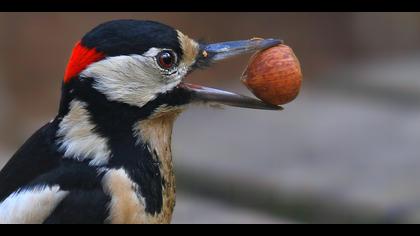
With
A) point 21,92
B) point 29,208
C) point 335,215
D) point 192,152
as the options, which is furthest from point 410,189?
point 21,92

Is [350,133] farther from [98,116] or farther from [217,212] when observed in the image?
[98,116]

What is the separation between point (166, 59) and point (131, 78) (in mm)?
126

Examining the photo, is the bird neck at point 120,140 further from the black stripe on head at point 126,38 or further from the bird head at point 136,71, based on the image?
the black stripe on head at point 126,38

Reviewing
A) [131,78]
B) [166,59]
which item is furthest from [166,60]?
[131,78]

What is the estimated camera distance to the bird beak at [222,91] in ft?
10.4

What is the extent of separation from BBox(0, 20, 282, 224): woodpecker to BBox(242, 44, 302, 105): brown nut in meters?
0.06

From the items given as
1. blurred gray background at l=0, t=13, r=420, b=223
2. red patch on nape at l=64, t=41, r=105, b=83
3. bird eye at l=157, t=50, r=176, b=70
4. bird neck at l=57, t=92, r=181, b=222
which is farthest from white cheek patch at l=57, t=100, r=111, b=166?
blurred gray background at l=0, t=13, r=420, b=223

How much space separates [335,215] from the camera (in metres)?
4.68

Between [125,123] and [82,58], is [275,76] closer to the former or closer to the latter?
[125,123]

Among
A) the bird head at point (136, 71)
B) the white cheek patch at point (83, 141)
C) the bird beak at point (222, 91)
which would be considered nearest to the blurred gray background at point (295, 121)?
the bird beak at point (222, 91)

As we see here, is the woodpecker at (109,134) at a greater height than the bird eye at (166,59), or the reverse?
the bird eye at (166,59)

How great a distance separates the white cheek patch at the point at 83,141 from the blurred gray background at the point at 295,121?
1385 mm

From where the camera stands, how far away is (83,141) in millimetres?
3092

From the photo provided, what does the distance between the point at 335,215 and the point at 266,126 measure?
1177 millimetres
